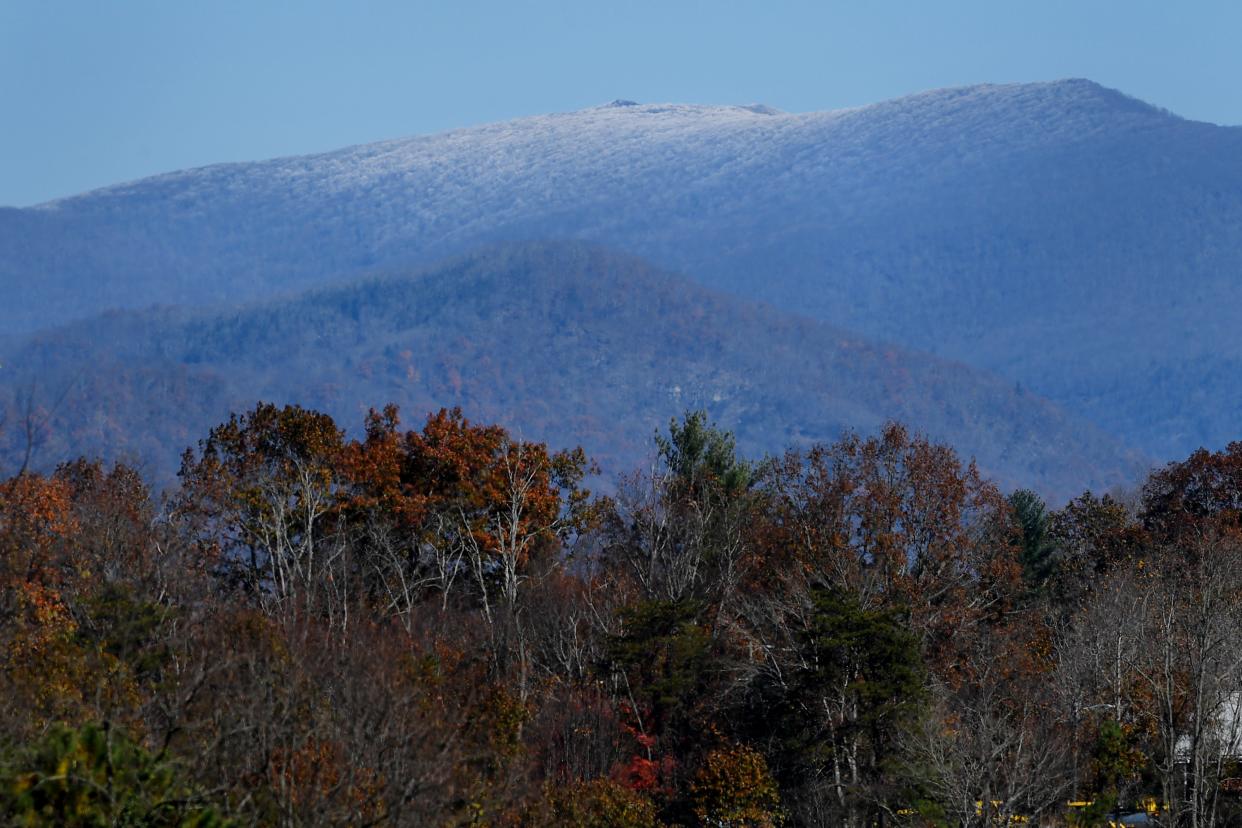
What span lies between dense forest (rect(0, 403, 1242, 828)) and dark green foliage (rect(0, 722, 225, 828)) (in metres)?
0.04

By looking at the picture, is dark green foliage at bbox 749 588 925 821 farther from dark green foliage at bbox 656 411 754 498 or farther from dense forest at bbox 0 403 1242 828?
dark green foliage at bbox 656 411 754 498

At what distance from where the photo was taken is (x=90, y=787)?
54.1ft

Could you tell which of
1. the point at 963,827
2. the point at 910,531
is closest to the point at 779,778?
the point at 963,827

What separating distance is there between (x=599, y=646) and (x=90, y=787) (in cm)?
3229

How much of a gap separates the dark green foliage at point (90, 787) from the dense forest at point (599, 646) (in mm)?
44

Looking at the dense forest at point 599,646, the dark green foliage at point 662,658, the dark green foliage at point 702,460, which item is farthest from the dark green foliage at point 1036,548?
the dark green foliage at point 662,658

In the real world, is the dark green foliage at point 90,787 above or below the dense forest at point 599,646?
above

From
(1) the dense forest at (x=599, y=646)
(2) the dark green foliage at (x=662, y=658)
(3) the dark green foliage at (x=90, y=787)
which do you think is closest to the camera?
(3) the dark green foliage at (x=90, y=787)

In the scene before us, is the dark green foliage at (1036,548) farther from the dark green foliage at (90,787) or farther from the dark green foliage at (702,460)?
the dark green foliage at (90,787)

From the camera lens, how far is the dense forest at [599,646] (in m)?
24.3

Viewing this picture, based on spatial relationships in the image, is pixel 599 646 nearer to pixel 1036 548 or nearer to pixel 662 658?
pixel 662 658

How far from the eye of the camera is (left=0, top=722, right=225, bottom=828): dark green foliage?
16.3m

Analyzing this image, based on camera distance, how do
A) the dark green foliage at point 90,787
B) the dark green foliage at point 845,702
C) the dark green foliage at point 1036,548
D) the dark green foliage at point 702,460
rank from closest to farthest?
the dark green foliage at point 90,787 < the dark green foliage at point 845,702 < the dark green foliage at point 702,460 < the dark green foliage at point 1036,548

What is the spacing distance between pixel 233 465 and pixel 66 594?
15.5 metres
